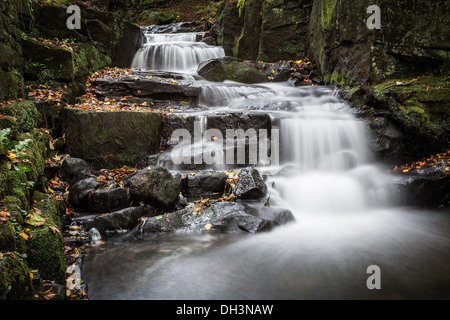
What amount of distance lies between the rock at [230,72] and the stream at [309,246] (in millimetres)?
3603

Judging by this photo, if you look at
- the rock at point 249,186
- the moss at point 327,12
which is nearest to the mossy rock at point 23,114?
the rock at point 249,186

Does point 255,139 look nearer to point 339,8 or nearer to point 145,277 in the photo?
point 145,277

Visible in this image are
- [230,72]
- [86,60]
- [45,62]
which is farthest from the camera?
[230,72]

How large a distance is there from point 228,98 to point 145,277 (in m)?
7.18

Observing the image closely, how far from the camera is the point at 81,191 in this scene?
5051 mm

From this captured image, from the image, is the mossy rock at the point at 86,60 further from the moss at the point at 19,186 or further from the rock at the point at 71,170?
the moss at the point at 19,186

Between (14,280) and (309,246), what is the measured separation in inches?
140

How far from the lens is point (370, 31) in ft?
26.2

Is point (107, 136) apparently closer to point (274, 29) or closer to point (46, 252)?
point (46, 252)

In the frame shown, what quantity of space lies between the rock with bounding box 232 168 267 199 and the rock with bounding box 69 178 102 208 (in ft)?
8.57

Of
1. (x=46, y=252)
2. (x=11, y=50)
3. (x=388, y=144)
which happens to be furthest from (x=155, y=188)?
(x=388, y=144)

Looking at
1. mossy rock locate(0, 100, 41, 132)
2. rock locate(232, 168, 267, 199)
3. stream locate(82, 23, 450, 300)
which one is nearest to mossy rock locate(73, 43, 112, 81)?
mossy rock locate(0, 100, 41, 132)

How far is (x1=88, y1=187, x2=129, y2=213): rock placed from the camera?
4.86 m
